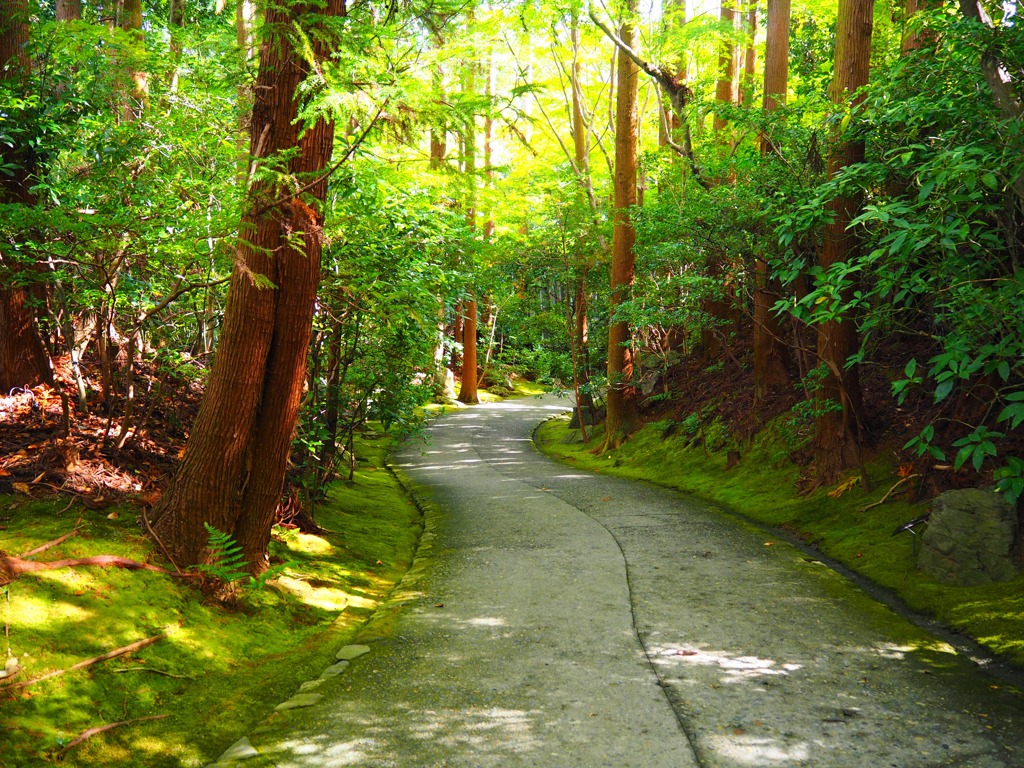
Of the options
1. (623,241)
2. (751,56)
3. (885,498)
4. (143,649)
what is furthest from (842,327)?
(751,56)

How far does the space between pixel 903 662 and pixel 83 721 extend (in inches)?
180

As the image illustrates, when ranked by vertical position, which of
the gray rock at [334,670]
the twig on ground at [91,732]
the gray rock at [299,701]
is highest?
the twig on ground at [91,732]

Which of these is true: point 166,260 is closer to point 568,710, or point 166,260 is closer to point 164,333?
point 164,333

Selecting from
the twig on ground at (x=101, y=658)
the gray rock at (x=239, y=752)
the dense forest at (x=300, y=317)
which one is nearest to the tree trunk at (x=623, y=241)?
the dense forest at (x=300, y=317)

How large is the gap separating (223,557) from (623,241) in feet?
36.1

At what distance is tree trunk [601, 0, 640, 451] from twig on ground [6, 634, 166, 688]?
10836 mm

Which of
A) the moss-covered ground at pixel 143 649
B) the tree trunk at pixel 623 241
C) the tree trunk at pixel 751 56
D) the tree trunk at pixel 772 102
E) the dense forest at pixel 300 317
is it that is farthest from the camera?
the tree trunk at pixel 751 56

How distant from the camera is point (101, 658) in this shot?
12.7ft

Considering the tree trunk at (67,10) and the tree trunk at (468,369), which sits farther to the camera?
the tree trunk at (468,369)

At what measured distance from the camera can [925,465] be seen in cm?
698

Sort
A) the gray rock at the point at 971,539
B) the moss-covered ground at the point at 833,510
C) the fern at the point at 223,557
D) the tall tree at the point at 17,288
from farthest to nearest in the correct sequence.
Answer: the tall tree at the point at 17,288, the gray rock at the point at 971,539, the moss-covered ground at the point at 833,510, the fern at the point at 223,557

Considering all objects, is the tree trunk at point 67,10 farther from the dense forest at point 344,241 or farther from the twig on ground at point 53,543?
the twig on ground at point 53,543

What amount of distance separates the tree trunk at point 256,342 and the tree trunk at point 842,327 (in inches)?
224

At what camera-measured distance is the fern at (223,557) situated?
4.81m
